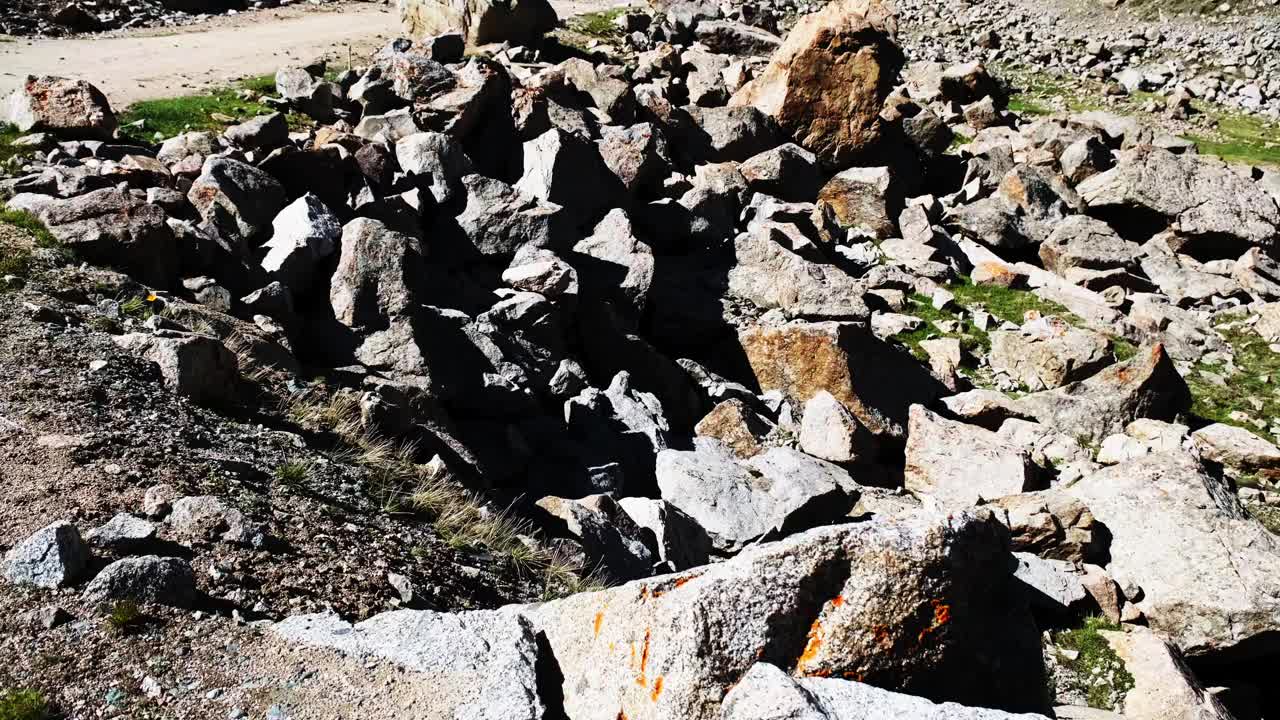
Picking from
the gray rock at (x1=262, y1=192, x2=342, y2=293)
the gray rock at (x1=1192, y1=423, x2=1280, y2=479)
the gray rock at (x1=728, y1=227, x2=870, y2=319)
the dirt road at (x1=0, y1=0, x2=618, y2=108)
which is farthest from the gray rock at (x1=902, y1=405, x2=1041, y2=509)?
the dirt road at (x1=0, y1=0, x2=618, y2=108)

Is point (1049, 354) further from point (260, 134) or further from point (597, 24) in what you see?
point (597, 24)

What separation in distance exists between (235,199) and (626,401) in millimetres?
7276

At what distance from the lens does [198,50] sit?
85.8 ft

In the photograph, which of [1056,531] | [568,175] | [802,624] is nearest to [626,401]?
[568,175]

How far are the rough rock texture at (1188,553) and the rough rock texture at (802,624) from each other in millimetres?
6742

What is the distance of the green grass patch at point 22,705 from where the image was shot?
5.37 metres

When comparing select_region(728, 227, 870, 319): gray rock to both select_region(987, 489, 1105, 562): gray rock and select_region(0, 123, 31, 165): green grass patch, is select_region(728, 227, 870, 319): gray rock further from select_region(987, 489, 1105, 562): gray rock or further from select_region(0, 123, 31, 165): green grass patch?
select_region(0, 123, 31, 165): green grass patch

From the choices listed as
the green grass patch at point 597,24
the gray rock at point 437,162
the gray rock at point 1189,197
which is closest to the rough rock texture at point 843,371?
the gray rock at point 437,162

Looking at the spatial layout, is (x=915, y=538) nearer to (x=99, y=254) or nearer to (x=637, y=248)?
(x=99, y=254)

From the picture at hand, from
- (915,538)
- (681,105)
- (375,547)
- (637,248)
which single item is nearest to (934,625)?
(915,538)

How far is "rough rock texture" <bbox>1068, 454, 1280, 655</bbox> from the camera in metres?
11.7

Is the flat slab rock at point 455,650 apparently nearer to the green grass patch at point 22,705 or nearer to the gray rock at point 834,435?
the green grass patch at point 22,705

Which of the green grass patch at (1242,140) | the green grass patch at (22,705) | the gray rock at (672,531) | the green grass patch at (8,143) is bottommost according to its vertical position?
the green grass patch at (1242,140)

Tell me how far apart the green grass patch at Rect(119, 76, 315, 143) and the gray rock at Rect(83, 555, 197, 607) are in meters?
14.5
